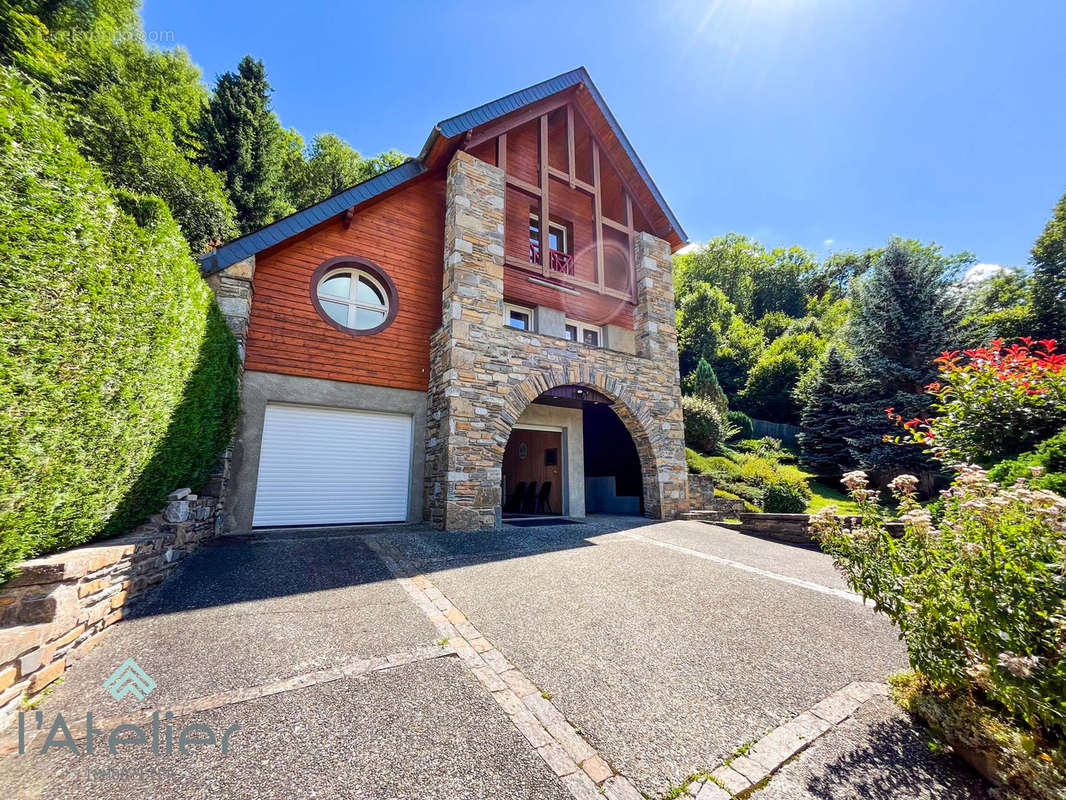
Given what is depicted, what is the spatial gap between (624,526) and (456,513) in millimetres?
3636

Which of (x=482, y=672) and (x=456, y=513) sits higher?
(x=456, y=513)

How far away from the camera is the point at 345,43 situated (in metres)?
8.66

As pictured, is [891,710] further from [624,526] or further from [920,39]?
[920,39]

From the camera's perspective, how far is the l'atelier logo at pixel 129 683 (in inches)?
88.8

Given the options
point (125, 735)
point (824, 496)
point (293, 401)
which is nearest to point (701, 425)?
point (824, 496)

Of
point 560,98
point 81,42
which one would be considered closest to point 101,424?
point 560,98

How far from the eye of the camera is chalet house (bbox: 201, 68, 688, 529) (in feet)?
22.4

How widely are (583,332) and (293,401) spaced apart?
281 inches

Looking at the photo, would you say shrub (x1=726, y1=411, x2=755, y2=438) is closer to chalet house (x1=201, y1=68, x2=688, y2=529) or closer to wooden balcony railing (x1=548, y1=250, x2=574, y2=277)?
chalet house (x1=201, y1=68, x2=688, y2=529)

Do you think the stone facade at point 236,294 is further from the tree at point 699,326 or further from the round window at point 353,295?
the tree at point 699,326

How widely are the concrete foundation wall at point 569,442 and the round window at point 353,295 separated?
4222 millimetres

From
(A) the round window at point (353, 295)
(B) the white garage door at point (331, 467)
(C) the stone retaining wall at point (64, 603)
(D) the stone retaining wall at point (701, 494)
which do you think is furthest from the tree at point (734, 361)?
(C) the stone retaining wall at point (64, 603)

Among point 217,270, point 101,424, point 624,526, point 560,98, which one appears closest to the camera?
point 101,424

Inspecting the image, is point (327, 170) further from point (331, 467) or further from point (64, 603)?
point (64, 603)
